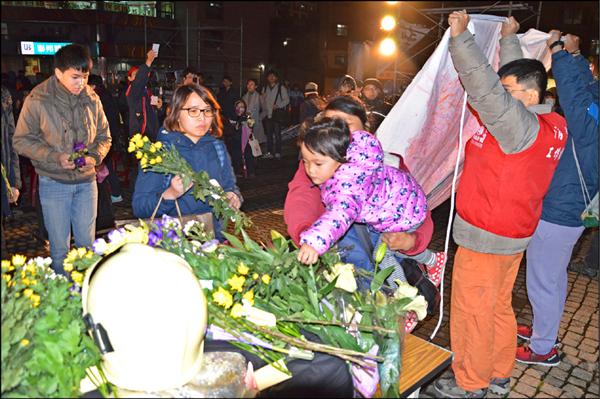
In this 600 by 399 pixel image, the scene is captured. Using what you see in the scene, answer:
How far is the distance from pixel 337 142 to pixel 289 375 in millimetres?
1058

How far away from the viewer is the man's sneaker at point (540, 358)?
12.3 feet

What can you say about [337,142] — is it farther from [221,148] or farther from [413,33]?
[413,33]

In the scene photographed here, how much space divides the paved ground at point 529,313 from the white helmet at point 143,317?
939mm

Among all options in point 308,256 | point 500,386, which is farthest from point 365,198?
point 500,386

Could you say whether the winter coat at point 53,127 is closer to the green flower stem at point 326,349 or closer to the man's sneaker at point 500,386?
the green flower stem at point 326,349

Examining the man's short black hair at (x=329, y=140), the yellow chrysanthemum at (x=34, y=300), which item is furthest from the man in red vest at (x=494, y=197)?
the yellow chrysanthemum at (x=34, y=300)

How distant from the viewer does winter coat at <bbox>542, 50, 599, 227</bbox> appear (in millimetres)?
3150

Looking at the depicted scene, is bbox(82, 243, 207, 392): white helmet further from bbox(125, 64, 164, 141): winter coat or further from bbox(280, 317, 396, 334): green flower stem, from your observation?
bbox(125, 64, 164, 141): winter coat

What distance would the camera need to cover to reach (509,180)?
2.72 m

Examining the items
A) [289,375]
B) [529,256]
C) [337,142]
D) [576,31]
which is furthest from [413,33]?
[576,31]

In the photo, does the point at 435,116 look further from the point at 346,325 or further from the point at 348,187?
the point at 346,325

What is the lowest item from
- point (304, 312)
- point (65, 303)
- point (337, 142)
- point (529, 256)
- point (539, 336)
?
point (539, 336)

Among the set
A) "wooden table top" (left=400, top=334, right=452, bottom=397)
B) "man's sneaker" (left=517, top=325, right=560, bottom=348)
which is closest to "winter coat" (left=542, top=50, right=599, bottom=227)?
"man's sneaker" (left=517, top=325, right=560, bottom=348)

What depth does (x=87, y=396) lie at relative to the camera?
5.23 ft
